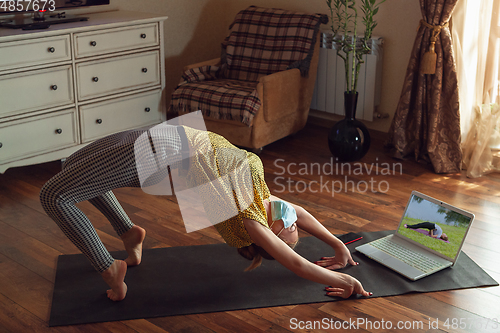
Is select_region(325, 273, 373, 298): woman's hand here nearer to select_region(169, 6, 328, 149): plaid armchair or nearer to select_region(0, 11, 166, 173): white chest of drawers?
select_region(169, 6, 328, 149): plaid armchair

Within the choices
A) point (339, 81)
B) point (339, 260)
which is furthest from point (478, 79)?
point (339, 260)

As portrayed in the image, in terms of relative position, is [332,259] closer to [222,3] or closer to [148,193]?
[148,193]

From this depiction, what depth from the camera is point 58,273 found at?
2.33 metres

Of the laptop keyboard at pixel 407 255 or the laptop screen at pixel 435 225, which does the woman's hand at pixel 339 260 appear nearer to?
the laptop keyboard at pixel 407 255

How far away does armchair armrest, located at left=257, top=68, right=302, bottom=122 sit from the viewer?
3.64 m

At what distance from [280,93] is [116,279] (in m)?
2.07

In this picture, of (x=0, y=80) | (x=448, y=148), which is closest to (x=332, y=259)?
(x=448, y=148)

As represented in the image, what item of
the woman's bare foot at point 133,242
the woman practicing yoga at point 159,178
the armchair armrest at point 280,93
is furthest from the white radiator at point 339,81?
the woman's bare foot at point 133,242

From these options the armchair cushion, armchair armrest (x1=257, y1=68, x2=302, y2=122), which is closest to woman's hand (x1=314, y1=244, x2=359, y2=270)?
armchair armrest (x1=257, y1=68, x2=302, y2=122)

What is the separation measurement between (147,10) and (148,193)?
5.71 ft

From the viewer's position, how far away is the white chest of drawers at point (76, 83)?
317 cm

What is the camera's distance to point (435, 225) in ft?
7.93

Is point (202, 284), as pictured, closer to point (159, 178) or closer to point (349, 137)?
point (159, 178)

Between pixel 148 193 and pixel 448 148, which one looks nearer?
pixel 148 193
